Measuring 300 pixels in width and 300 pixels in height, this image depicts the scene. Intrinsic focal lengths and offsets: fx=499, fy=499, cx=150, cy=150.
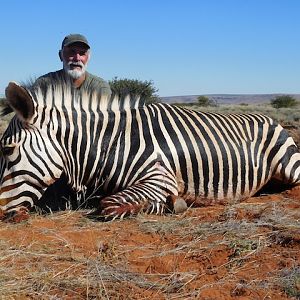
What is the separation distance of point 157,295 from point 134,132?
2050mm

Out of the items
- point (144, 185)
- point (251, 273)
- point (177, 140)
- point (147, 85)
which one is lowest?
point (251, 273)

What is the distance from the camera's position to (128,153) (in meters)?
4.30

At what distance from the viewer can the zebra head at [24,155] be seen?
156 inches

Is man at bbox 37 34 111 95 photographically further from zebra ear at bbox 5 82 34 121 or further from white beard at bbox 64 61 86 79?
zebra ear at bbox 5 82 34 121

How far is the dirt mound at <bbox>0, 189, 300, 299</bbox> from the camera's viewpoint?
2.62m

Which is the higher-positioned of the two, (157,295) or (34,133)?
(34,133)

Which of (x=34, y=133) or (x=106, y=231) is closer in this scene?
(x=106, y=231)

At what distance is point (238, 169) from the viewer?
4723 mm

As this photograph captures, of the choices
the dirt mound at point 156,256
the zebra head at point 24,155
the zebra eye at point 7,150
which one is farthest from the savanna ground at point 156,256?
the zebra eye at point 7,150

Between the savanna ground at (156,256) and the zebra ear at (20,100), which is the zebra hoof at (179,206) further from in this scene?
the zebra ear at (20,100)

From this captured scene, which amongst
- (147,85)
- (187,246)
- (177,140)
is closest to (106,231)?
(187,246)

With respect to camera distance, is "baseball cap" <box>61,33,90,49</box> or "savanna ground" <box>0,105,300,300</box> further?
"baseball cap" <box>61,33,90,49</box>

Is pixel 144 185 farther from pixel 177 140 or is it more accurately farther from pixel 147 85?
pixel 147 85

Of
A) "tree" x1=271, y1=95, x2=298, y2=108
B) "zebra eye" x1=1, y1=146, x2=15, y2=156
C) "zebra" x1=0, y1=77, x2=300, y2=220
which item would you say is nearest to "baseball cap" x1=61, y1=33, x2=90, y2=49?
"zebra" x1=0, y1=77, x2=300, y2=220
